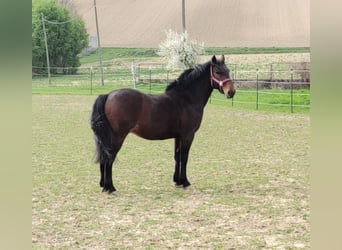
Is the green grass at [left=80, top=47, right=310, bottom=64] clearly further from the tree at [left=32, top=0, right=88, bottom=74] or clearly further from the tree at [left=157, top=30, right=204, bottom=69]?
the tree at [left=157, top=30, right=204, bottom=69]

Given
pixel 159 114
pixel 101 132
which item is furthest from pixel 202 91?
pixel 101 132

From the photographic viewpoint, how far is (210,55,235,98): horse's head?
210 inches

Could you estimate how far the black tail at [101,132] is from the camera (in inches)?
193

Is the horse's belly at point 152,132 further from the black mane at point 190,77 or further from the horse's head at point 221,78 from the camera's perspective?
the horse's head at point 221,78

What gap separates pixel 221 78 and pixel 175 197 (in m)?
1.64

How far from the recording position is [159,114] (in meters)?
5.17

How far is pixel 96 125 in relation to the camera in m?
4.90

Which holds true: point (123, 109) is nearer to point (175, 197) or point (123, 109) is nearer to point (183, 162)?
point (183, 162)

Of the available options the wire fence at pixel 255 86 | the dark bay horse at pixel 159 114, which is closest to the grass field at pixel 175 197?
the dark bay horse at pixel 159 114

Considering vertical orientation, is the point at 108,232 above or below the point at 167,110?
below
